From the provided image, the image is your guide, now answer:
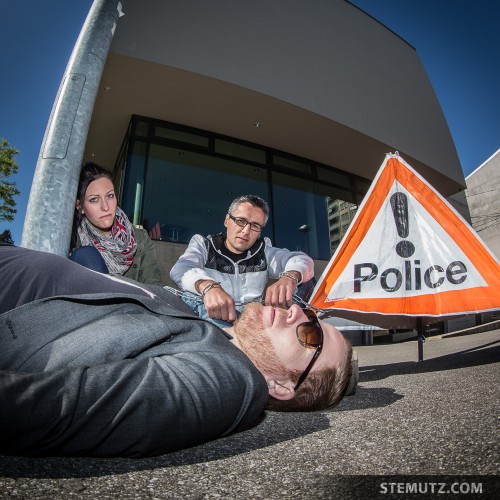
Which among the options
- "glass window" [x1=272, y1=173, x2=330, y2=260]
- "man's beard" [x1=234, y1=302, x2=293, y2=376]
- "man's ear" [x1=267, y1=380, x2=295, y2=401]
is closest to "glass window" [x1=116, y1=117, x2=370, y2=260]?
"glass window" [x1=272, y1=173, x2=330, y2=260]

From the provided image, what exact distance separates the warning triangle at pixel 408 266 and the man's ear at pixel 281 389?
1.44m

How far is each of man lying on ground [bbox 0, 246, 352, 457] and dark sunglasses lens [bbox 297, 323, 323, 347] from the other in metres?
0.49

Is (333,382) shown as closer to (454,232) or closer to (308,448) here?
(308,448)

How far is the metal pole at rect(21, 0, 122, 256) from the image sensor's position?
2.01 meters

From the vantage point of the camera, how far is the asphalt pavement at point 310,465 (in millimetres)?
708

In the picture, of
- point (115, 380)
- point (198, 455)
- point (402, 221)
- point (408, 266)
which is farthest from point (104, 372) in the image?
point (402, 221)

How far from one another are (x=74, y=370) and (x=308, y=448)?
0.71 meters

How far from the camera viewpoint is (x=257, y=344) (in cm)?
137

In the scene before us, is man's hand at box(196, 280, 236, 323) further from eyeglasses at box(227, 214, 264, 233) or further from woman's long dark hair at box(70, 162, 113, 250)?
woman's long dark hair at box(70, 162, 113, 250)

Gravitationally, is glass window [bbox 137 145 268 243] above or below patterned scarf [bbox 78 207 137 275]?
above

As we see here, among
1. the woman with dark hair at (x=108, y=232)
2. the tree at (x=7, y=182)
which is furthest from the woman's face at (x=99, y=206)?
the tree at (x=7, y=182)

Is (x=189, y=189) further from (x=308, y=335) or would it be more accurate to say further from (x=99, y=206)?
(x=308, y=335)

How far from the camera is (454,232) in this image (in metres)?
2.91

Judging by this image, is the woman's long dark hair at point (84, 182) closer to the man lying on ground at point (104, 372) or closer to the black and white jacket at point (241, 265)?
the black and white jacket at point (241, 265)
